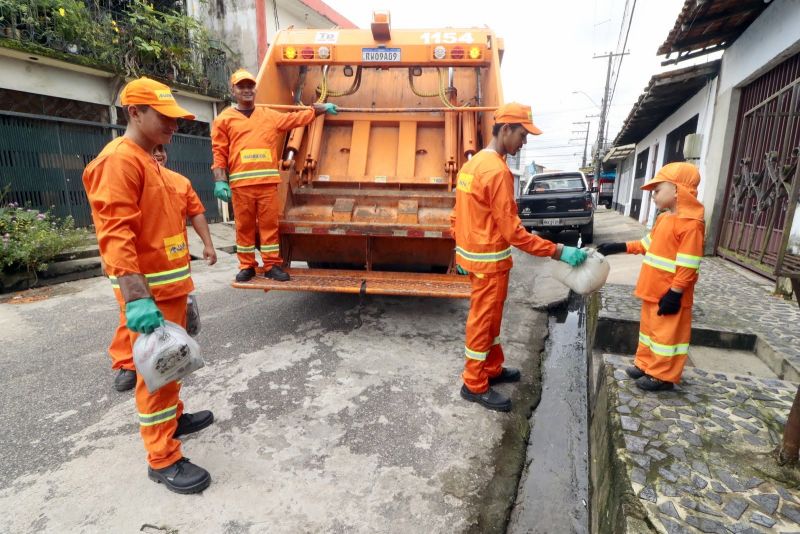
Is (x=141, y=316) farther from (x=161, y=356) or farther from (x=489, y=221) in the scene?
(x=489, y=221)

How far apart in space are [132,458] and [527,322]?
3366mm

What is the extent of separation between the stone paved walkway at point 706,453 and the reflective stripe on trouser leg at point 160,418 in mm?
1869

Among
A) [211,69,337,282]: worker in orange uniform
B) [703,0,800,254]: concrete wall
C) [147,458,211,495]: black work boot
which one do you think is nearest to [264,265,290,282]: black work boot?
[211,69,337,282]: worker in orange uniform

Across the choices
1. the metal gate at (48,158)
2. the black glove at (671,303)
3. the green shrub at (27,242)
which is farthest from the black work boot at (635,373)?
the metal gate at (48,158)

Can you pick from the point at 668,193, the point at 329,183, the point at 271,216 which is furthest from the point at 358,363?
the point at 668,193

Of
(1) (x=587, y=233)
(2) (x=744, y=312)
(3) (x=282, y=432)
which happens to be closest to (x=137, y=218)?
(3) (x=282, y=432)

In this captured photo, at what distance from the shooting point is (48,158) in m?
6.59

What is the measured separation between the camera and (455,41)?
4207mm

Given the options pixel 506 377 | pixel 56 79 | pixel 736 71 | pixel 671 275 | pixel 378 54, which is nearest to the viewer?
pixel 671 275

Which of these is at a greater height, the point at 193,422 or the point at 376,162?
the point at 376,162

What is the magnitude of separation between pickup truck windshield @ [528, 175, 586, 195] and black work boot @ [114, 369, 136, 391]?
8487 millimetres

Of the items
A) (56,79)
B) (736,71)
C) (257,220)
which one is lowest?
(257,220)

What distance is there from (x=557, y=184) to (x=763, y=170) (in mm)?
4523

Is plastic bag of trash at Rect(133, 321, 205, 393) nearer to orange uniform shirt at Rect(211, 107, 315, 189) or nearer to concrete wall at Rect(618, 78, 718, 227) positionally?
orange uniform shirt at Rect(211, 107, 315, 189)
